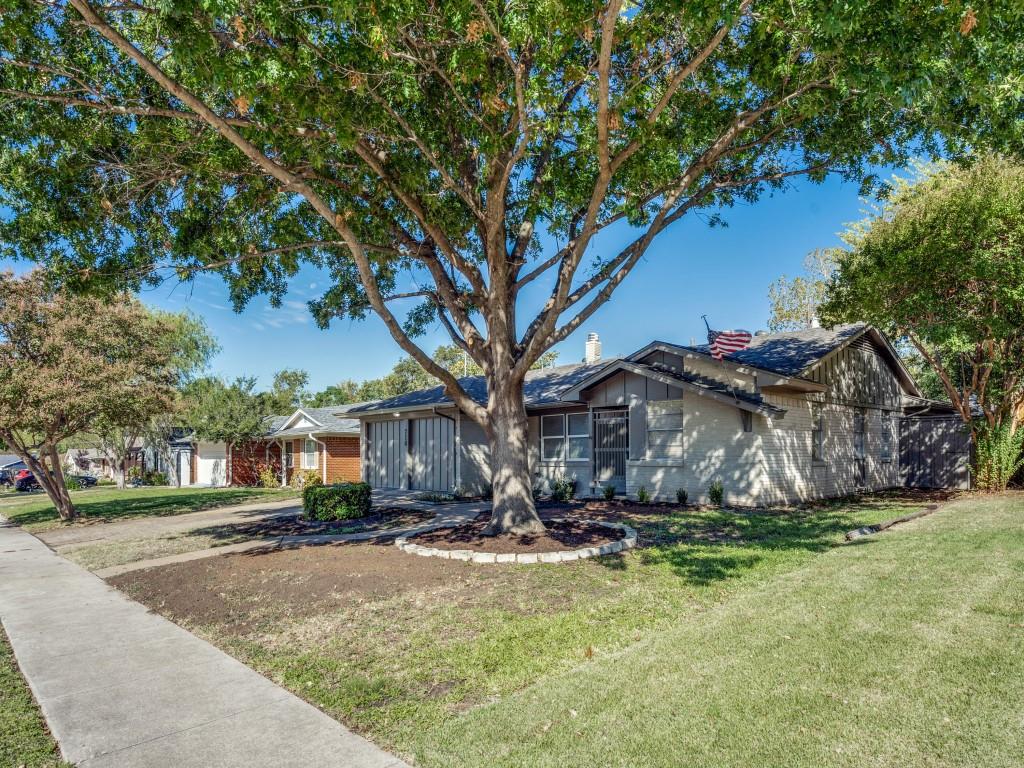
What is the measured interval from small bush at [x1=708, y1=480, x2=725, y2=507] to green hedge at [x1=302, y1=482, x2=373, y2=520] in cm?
822

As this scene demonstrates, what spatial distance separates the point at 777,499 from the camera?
1462 cm

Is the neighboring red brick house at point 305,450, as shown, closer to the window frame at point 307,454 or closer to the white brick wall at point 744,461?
the window frame at point 307,454

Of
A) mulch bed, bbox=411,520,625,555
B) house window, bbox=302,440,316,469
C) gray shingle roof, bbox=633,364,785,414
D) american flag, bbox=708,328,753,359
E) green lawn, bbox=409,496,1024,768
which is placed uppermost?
american flag, bbox=708,328,753,359

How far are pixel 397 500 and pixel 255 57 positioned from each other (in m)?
13.4

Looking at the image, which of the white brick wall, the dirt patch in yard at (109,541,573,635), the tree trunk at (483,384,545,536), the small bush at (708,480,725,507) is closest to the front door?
the white brick wall

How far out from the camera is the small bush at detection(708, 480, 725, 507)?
14.4m

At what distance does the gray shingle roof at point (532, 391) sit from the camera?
18.4m

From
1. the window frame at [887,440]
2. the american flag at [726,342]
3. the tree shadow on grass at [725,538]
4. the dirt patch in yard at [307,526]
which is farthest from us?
the window frame at [887,440]

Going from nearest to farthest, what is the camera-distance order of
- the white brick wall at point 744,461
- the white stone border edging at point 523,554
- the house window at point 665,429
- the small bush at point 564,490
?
the white stone border edging at point 523,554, the white brick wall at point 744,461, the house window at point 665,429, the small bush at point 564,490

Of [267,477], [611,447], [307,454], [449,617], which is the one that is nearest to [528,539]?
[449,617]

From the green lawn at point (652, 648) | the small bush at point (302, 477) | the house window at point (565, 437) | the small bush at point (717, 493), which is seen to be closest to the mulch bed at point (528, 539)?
the green lawn at point (652, 648)

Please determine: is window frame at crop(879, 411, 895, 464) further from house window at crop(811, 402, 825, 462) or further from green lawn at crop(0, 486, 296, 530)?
green lawn at crop(0, 486, 296, 530)

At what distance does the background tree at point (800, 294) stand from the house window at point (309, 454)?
26544 mm

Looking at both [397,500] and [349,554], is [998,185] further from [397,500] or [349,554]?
[397,500]
